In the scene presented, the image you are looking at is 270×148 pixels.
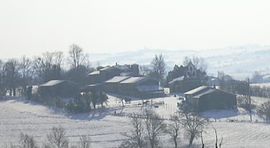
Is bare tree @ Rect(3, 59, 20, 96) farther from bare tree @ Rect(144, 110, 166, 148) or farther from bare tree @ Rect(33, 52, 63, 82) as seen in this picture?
bare tree @ Rect(144, 110, 166, 148)

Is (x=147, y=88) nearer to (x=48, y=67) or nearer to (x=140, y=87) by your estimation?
(x=140, y=87)

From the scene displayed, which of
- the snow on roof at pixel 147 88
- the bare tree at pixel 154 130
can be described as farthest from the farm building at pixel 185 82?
the bare tree at pixel 154 130

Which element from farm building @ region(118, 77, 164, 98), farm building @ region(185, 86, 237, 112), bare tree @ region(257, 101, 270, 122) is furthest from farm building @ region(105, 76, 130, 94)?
bare tree @ region(257, 101, 270, 122)

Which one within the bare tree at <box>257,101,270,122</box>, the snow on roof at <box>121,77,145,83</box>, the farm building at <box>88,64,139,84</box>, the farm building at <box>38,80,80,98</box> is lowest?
the bare tree at <box>257,101,270,122</box>

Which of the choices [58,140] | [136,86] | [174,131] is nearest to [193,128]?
[174,131]

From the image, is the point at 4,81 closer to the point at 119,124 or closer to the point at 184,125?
the point at 119,124

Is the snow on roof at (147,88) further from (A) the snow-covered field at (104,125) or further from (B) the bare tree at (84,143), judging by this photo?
(B) the bare tree at (84,143)

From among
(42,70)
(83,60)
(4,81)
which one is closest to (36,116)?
(4,81)
